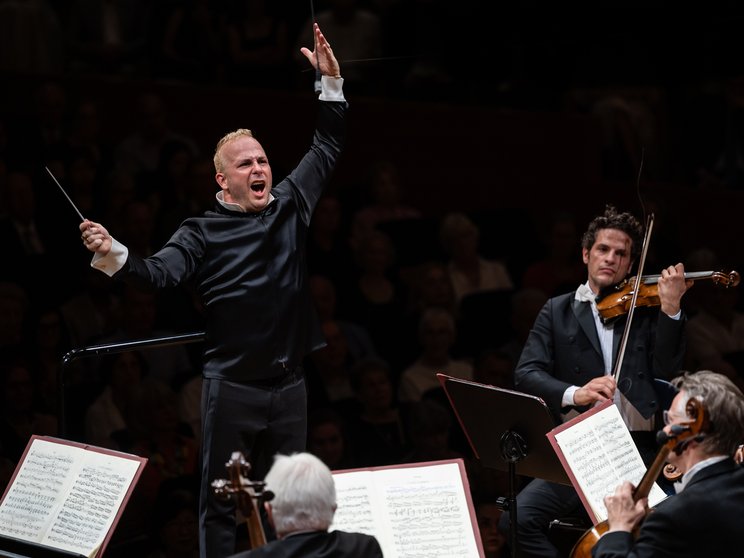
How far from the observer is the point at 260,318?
413 cm

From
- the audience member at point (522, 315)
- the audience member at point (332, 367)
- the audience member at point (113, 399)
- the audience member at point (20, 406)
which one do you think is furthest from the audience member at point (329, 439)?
the audience member at point (522, 315)

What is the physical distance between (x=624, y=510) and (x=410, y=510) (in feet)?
2.68

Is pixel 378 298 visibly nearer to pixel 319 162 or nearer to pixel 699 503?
pixel 319 162

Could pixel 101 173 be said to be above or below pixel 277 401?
above

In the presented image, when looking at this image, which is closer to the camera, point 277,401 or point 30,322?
point 277,401

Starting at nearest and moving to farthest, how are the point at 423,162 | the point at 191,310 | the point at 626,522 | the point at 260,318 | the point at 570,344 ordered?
the point at 626,522 → the point at 260,318 → the point at 570,344 → the point at 191,310 → the point at 423,162

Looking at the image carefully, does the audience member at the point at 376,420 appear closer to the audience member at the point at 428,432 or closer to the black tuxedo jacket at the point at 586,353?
the audience member at the point at 428,432

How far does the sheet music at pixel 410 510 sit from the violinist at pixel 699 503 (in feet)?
2.05

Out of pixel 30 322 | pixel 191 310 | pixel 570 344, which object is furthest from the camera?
pixel 191 310

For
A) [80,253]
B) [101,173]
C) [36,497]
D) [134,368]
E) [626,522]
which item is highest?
[101,173]

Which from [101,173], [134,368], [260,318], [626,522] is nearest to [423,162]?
[101,173]

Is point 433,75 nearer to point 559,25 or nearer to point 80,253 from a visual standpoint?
point 559,25

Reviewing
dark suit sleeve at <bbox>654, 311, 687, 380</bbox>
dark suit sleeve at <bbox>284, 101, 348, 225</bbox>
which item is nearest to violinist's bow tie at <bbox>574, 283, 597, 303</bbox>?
dark suit sleeve at <bbox>654, 311, 687, 380</bbox>

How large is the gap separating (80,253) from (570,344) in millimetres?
3101
